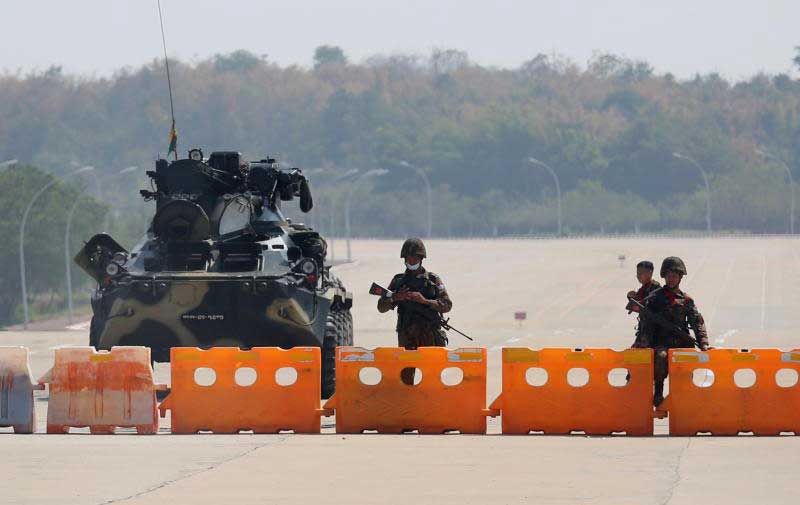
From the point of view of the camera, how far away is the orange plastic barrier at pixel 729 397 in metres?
16.2

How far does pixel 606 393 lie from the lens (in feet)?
53.7

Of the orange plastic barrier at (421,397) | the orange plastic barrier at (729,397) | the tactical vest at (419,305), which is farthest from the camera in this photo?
the tactical vest at (419,305)

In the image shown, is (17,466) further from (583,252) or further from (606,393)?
(583,252)

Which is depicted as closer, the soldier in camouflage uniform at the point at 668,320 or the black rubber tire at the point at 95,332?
the soldier in camouflage uniform at the point at 668,320

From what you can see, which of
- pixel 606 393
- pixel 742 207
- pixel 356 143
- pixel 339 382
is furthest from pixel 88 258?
pixel 356 143

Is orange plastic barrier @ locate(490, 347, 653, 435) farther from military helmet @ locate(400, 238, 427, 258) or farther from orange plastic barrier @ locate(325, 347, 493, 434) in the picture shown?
military helmet @ locate(400, 238, 427, 258)

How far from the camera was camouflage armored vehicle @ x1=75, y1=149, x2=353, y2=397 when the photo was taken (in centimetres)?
2103

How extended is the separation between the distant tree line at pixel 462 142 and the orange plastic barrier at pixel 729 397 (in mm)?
113002

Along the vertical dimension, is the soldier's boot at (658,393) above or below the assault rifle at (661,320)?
below

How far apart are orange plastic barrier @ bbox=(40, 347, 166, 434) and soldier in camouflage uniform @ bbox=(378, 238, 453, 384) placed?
232 cm

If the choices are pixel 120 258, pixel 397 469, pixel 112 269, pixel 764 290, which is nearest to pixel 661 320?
pixel 397 469

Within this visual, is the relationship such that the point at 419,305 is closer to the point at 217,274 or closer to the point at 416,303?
the point at 416,303

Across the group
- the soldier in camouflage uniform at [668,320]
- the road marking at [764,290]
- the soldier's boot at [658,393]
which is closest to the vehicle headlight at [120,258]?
the soldier in camouflage uniform at [668,320]

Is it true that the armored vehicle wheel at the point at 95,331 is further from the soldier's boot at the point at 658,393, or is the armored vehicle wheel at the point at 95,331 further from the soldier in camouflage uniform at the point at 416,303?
the soldier's boot at the point at 658,393
